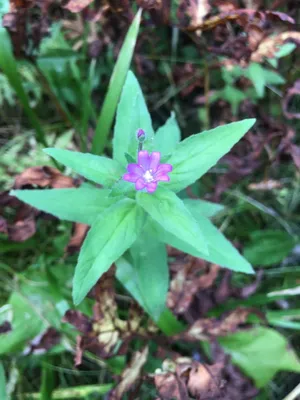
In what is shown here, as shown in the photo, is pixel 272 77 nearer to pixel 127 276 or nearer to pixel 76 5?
pixel 76 5

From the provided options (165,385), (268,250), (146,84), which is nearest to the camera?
(165,385)

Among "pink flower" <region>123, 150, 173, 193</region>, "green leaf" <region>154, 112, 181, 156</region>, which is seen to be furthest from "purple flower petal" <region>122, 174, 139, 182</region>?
"green leaf" <region>154, 112, 181, 156</region>

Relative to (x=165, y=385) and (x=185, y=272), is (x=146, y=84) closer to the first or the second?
(x=185, y=272)

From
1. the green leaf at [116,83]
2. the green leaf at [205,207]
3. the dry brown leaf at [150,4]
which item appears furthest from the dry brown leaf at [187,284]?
the dry brown leaf at [150,4]

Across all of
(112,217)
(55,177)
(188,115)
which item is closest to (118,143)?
(112,217)

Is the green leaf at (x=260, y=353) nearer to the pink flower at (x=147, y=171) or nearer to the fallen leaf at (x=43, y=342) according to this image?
the fallen leaf at (x=43, y=342)
